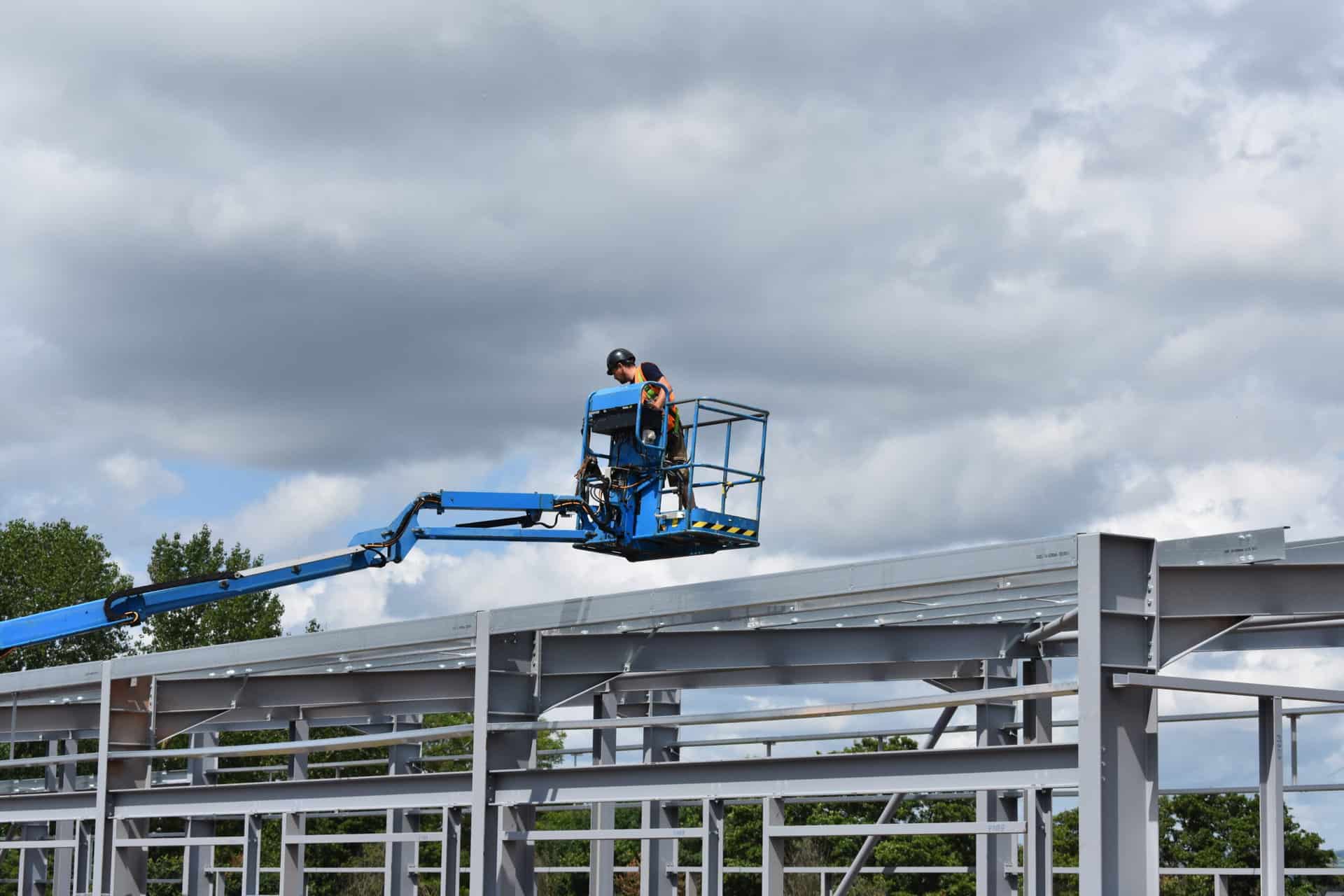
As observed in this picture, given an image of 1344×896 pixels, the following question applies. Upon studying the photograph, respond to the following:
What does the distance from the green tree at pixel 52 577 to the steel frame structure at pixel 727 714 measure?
119 ft

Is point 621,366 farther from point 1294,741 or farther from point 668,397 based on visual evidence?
point 1294,741

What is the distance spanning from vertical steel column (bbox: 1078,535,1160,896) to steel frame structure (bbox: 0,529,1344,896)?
0.02 m

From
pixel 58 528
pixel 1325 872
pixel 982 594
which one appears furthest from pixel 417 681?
pixel 58 528

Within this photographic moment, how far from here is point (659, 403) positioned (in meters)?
20.1

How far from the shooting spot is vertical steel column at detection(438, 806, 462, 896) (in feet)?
55.4

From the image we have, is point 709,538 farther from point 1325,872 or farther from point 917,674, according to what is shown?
point 1325,872

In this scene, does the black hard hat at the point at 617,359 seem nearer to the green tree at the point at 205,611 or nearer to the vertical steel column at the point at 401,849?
the vertical steel column at the point at 401,849

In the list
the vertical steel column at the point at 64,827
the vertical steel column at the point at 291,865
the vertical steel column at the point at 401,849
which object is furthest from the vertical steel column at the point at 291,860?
the vertical steel column at the point at 64,827

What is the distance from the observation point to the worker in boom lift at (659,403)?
65.7 ft

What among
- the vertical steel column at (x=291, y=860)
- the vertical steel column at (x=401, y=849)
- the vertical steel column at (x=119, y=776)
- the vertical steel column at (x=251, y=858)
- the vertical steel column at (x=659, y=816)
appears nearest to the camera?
the vertical steel column at (x=291, y=860)

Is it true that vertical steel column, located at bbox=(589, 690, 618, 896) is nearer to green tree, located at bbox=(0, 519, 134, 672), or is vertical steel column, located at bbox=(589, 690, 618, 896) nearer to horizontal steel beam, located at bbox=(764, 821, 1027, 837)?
horizontal steel beam, located at bbox=(764, 821, 1027, 837)

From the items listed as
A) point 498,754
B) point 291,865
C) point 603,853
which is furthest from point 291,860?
point 498,754

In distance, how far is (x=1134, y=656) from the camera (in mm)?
11492

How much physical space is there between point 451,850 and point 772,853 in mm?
3986
